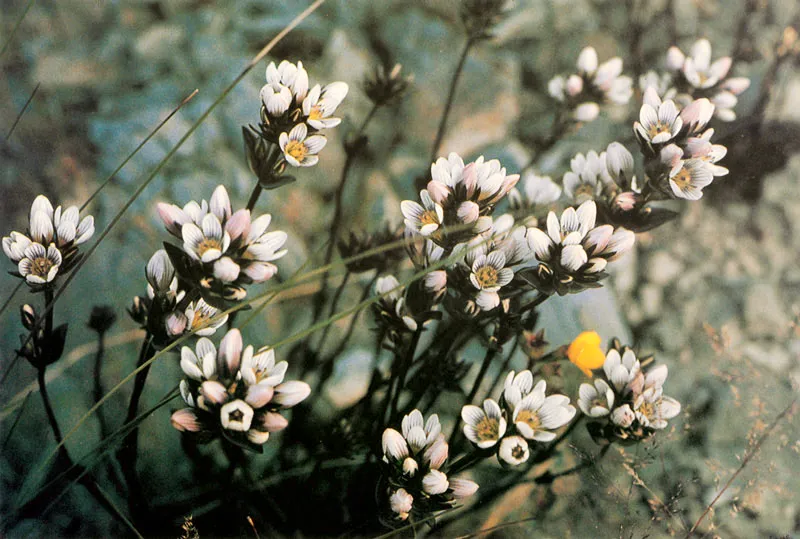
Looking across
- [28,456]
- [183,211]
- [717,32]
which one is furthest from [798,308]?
[28,456]

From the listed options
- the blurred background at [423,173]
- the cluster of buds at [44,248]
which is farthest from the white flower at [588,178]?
the cluster of buds at [44,248]

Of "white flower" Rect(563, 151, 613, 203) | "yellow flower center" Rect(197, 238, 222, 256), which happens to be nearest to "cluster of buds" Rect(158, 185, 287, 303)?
"yellow flower center" Rect(197, 238, 222, 256)

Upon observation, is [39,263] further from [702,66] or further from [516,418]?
[702,66]

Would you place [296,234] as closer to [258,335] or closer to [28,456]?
[258,335]

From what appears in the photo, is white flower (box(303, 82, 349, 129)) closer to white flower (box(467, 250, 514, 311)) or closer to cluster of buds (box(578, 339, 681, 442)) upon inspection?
white flower (box(467, 250, 514, 311))

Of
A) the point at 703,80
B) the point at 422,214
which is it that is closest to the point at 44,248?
the point at 422,214

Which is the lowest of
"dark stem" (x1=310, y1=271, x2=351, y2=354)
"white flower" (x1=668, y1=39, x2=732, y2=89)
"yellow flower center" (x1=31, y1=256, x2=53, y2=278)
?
"dark stem" (x1=310, y1=271, x2=351, y2=354)

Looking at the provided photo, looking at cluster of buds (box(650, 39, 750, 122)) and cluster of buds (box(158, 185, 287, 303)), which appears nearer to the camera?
cluster of buds (box(158, 185, 287, 303))
